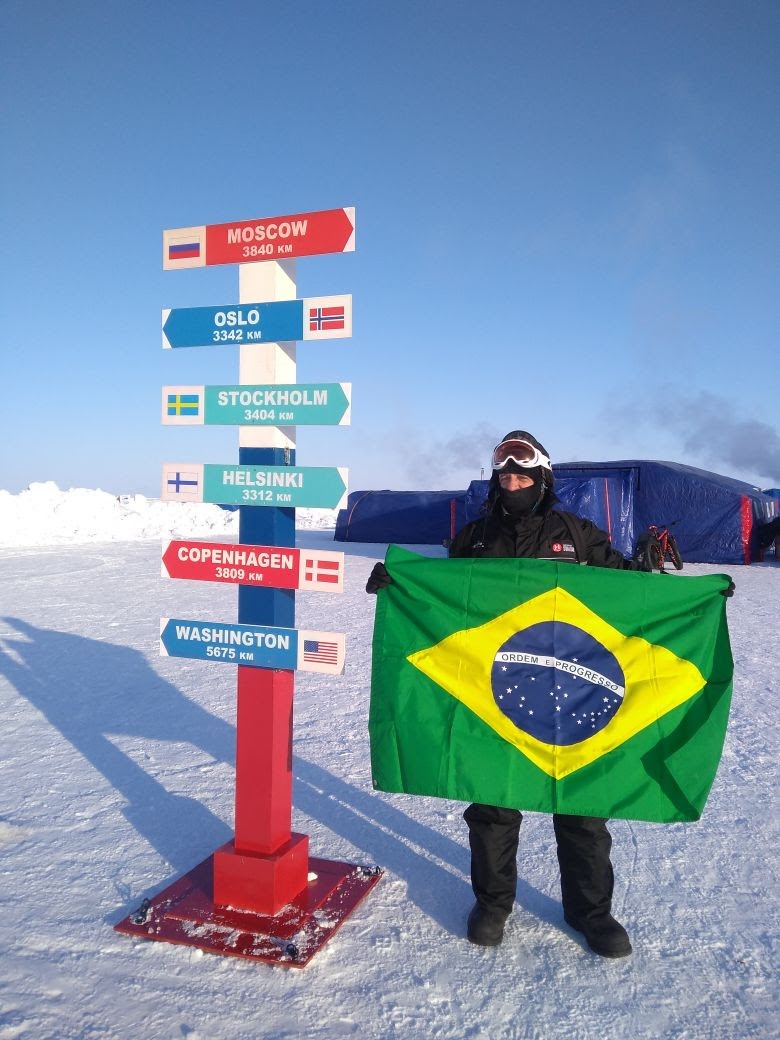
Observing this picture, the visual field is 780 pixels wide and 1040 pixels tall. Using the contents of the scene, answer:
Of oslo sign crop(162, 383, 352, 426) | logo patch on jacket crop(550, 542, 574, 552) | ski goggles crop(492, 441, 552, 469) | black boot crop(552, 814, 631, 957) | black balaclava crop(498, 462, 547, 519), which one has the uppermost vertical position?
oslo sign crop(162, 383, 352, 426)

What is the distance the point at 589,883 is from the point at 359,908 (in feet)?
3.28

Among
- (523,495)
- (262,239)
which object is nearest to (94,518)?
(262,239)

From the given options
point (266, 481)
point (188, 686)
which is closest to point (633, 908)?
point (266, 481)

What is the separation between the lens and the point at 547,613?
11.0ft

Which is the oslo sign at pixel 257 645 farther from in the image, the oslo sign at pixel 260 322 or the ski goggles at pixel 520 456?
the oslo sign at pixel 260 322

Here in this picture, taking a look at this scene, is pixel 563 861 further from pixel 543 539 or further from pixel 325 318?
pixel 325 318

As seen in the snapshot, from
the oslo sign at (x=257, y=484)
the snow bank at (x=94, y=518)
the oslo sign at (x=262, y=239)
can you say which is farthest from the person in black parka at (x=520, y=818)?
the snow bank at (x=94, y=518)

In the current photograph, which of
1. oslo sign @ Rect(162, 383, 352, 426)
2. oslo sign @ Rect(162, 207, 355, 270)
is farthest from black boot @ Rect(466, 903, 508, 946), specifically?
oslo sign @ Rect(162, 207, 355, 270)

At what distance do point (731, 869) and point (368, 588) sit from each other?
225 centimetres

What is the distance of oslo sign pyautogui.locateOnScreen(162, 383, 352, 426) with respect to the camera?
3.34 meters

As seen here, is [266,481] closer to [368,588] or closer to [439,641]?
[368,588]

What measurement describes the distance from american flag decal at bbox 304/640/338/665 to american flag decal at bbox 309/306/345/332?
1.35 meters

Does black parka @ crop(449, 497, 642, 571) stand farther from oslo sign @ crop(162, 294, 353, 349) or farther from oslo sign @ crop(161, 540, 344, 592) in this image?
oslo sign @ crop(162, 294, 353, 349)

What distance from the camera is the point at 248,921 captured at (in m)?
3.25
